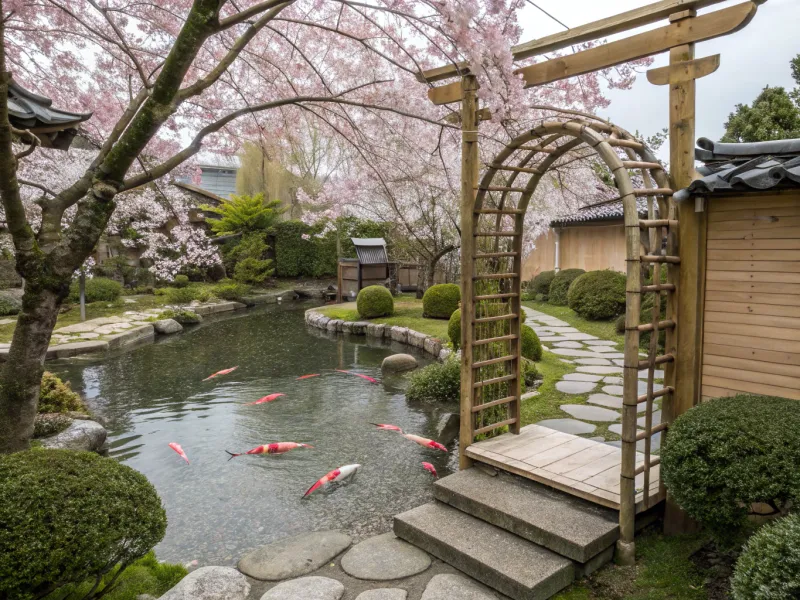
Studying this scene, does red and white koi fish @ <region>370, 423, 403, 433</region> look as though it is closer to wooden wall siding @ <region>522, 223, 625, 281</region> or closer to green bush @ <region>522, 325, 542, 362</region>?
A: green bush @ <region>522, 325, 542, 362</region>

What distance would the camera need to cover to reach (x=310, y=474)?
15.3 feet

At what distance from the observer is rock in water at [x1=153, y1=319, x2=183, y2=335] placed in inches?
472

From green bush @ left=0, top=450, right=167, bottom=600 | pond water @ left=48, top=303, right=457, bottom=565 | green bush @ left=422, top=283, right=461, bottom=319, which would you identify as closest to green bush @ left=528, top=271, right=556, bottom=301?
green bush @ left=422, top=283, right=461, bottom=319

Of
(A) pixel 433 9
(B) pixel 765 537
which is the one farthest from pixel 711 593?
(A) pixel 433 9

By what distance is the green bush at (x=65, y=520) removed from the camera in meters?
2.12

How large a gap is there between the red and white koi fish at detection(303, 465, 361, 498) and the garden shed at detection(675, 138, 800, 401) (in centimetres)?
272

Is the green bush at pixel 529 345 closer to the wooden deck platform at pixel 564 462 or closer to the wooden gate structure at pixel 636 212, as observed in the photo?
the wooden deck platform at pixel 564 462

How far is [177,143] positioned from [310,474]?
6.24 m

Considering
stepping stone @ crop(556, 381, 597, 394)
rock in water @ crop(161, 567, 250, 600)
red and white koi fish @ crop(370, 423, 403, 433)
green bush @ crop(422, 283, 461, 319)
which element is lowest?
red and white koi fish @ crop(370, 423, 403, 433)

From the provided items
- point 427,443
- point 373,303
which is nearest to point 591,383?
point 427,443

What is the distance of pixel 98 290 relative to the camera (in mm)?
13906

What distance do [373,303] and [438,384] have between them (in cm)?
599

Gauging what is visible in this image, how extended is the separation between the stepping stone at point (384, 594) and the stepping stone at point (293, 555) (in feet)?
1.49

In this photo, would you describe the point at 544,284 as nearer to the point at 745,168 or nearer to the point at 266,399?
the point at 266,399
